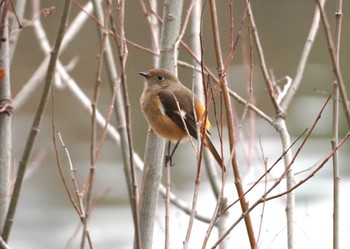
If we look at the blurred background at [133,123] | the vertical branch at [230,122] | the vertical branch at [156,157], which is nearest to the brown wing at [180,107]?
the vertical branch at [156,157]

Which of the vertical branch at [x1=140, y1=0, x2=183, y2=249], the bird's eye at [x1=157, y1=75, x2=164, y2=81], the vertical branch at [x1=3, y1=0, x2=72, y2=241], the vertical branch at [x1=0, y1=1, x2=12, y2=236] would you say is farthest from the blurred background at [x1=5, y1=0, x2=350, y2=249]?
the vertical branch at [x1=3, y1=0, x2=72, y2=241]

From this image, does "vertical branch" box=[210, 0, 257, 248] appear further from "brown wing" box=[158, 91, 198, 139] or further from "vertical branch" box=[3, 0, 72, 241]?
"brown wing" box=[158, 91, 198, 139]

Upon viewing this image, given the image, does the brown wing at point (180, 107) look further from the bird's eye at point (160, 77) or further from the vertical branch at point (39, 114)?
the vertical branch at point (39, 114)

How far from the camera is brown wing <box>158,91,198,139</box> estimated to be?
3900mm

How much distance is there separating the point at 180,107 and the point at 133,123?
688cm

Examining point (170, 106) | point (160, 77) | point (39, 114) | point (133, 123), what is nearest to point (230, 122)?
point (39, 114)

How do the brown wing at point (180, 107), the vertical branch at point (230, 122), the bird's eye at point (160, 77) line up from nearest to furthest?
the vertical branch at point (230, 122), the bird's eye at point (160, 77), the brown wing at point (180, 107)

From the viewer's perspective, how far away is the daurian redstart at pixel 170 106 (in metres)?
3.80

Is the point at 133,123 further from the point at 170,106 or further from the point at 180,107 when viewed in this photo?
Result: the point at 180,107

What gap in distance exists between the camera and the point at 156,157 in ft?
9.98

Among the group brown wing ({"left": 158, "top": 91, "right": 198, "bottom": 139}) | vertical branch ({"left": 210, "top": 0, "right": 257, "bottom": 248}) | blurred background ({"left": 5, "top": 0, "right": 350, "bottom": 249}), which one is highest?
blurred background ({"left": 5, "top": 0, "right": 350, "bottom": 249})

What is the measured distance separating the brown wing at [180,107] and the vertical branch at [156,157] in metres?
0.69

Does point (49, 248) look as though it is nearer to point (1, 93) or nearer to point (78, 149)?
point (78, 149)

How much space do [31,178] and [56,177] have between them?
0.99ft
